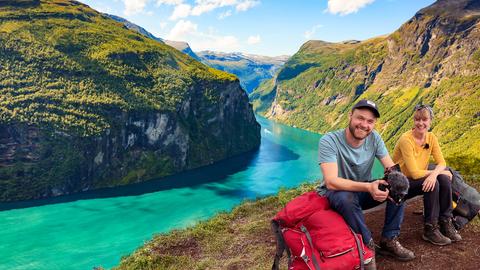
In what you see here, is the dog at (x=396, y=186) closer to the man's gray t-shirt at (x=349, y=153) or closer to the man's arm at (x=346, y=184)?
the man's arm at (x=346, y=184)

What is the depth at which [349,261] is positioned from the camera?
233 inches

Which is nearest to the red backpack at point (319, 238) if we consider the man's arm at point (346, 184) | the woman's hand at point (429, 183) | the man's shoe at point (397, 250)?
the man's arm at point (346, 184)

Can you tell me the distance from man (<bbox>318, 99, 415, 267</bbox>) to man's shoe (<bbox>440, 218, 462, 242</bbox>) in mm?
1289

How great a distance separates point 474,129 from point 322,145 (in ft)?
631

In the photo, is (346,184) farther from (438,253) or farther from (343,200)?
(438,253)

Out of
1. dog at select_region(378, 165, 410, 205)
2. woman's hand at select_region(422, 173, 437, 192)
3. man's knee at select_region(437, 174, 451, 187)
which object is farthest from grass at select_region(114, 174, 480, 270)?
dog at select_region(378, 165, 410, 205)

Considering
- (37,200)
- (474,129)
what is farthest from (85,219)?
(474,129)

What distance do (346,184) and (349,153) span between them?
2.48 feet

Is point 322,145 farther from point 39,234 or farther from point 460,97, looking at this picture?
point 460,97

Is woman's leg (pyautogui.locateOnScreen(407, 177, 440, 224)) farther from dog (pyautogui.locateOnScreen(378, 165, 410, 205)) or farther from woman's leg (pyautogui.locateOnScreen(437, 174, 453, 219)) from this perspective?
dog (pyautogui.locateOnScreen(378, 165, 410, 205))

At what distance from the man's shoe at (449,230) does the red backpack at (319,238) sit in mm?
2958

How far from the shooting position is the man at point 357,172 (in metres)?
6.16

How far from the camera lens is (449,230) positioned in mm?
8086

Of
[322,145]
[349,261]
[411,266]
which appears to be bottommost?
[411,266]
